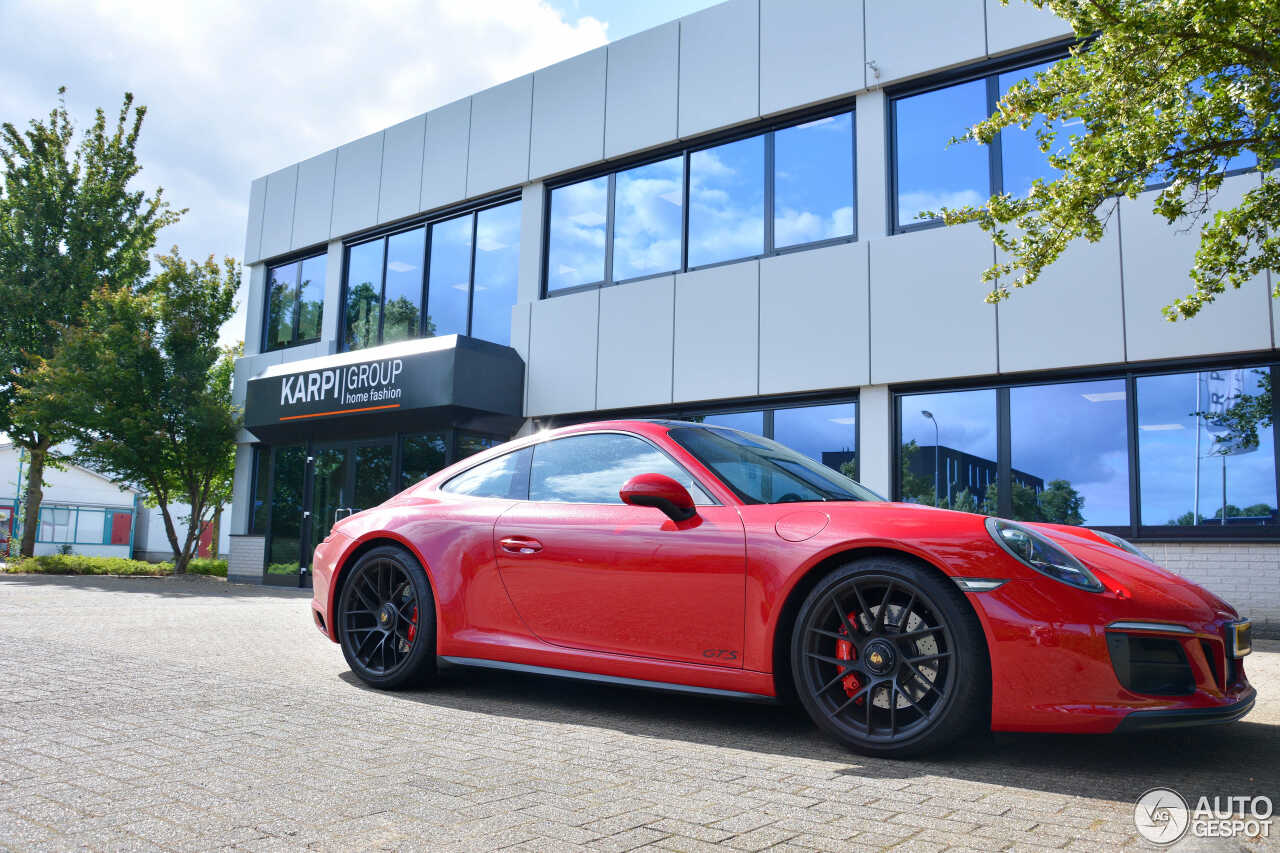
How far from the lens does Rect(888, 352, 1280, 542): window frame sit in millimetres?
8789

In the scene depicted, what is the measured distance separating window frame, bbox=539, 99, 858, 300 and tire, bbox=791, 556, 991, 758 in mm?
8806

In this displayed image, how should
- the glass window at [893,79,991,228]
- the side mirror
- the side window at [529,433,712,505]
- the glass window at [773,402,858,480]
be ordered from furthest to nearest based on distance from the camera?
the glass window at [773,402,858,480], the glass window at [893,79,991,228], the side window at [529,433,712,505], the side mirror

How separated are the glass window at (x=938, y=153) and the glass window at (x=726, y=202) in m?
1.97

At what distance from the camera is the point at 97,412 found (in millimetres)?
18891

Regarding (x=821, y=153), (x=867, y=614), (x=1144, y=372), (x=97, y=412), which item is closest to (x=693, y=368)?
(x=821, y=153)

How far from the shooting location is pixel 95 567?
21.2m

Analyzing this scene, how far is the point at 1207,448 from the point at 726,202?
6.76 metres

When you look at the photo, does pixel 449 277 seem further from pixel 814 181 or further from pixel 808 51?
pixel 808 51

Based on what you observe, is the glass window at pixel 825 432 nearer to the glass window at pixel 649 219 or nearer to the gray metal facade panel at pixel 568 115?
the glass window at pixel 649 219

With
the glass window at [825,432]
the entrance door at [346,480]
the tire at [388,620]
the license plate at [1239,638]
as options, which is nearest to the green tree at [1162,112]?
the license plate at [1239,638]

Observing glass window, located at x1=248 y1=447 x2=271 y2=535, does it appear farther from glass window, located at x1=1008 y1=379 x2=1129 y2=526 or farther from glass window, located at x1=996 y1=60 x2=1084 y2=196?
glass window, located at x1=996 y1=60 x2=1084 y2=196

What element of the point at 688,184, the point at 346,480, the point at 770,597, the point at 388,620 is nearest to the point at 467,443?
the point at 346,480

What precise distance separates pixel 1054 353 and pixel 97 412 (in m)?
18.1

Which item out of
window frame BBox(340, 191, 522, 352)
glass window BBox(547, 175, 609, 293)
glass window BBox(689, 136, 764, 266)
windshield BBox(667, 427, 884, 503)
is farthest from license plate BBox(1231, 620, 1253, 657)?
window frame BBox(340, 191, 522, 352)
